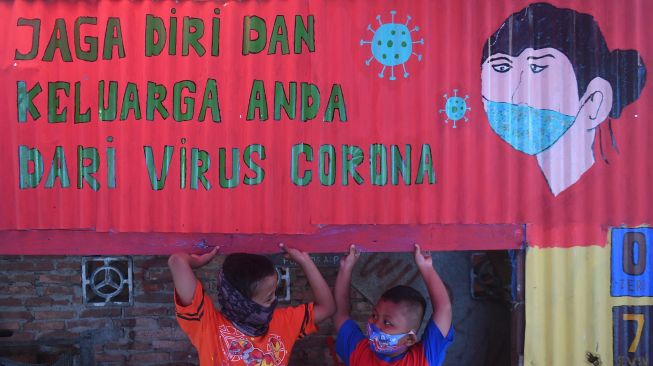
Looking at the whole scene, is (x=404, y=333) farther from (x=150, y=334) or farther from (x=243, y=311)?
(x=150, y=334)

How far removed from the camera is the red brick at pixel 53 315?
403 cm

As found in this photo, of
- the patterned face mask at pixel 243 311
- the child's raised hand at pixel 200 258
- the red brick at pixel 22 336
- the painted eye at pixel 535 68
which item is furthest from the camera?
the red brick at pixel 22 336

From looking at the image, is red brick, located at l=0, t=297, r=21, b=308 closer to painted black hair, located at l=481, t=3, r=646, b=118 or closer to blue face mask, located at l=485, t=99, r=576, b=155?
blue face mask, located at l=485, t=99, r=576, b=155

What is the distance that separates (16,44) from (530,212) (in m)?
3.15

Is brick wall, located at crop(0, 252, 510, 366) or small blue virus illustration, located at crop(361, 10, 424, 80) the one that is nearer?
small blue virus illustration, located at crop(361, 10, 424, 80)

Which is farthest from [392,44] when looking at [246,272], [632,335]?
[632,335]

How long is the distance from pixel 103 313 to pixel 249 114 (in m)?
2.17

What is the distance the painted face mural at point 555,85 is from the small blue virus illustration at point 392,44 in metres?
0.46

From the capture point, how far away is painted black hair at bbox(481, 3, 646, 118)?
3.11m

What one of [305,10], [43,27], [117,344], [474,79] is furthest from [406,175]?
[117,344]

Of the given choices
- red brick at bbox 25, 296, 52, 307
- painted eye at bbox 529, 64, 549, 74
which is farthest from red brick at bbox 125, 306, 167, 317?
painted eye at bbox 529, 64, 549, 74

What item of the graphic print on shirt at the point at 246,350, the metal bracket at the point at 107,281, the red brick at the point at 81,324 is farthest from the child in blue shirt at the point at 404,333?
the red brick at the point at 81,324

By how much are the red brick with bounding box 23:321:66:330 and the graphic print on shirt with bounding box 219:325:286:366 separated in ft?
6.29

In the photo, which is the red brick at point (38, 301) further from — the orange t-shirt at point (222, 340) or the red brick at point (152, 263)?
the orange t-shirt at point (222, 340)
